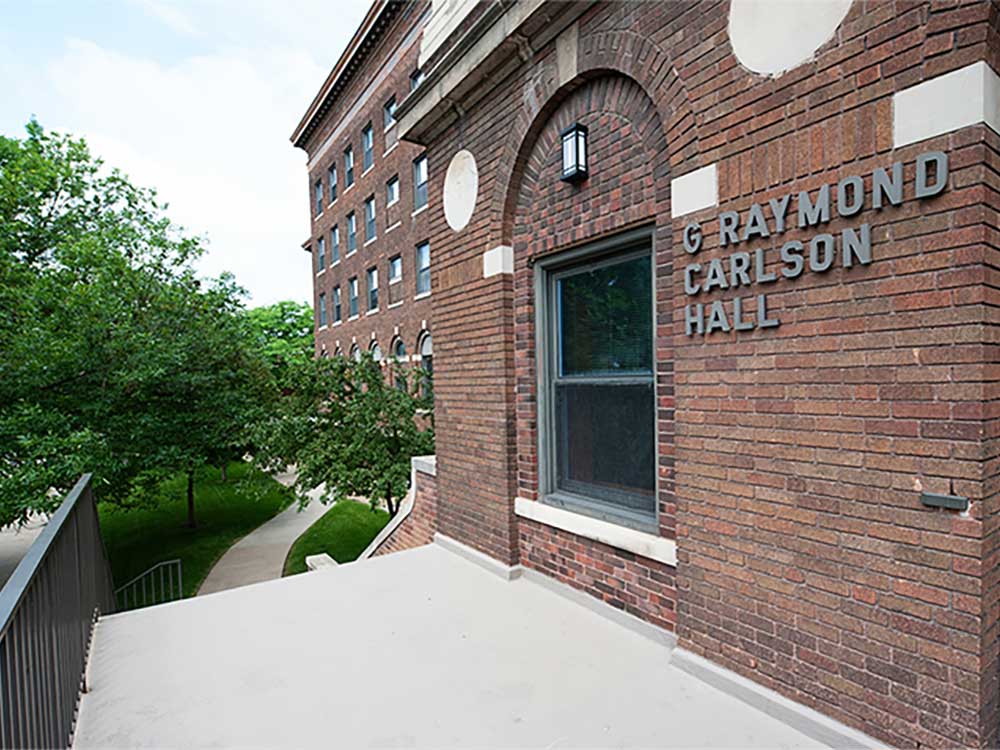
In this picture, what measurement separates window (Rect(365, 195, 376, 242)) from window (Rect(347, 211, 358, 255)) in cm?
124

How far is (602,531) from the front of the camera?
3.86 metres

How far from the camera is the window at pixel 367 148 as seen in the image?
21.2 m

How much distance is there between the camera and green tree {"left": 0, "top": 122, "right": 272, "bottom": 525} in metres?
8.77

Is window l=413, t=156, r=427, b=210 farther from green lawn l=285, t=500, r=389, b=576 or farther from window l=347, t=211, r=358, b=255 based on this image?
green lawn l=285, t=500, r=389, b=576

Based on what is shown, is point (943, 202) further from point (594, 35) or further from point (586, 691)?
point (586, 691)

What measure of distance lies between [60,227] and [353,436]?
9176mm

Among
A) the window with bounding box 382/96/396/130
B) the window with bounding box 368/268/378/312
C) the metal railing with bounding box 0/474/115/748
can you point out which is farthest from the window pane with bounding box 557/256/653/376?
the window with bounding box 382/96/396/130

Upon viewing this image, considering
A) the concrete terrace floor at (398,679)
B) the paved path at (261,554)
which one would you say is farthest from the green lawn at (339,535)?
the concrete terrace floor at (398,679)

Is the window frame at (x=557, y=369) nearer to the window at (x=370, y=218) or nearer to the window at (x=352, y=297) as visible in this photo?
the window at (x=370, y=218)

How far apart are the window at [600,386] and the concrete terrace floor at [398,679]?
915 mm

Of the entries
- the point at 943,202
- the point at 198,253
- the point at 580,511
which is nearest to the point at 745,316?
the point at 943,202

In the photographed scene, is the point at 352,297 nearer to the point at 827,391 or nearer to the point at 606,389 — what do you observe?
the point at 606,389

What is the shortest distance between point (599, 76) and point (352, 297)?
20.6 metres

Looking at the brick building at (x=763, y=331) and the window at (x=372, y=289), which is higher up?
the window at (x=372, y=289)
